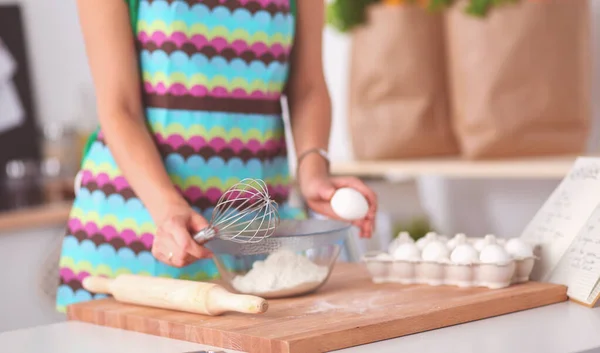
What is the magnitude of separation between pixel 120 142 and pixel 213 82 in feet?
0.51

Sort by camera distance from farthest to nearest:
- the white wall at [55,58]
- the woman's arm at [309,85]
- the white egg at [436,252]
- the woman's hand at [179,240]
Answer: the white wall at [55,58]
the woman's arm at [309,85]
the white egg at [436,252]
the woman's hand at [179,240]

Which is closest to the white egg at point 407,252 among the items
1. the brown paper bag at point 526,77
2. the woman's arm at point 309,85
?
the woman's arm at point 309,85

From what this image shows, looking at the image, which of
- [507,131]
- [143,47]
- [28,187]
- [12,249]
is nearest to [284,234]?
[143,47]

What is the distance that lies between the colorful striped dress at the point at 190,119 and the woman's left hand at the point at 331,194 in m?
0.10

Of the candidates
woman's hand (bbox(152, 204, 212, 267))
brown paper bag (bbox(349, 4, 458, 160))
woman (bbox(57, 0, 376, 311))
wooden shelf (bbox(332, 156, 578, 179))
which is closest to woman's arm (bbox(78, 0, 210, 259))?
woman (bbox(57, 0, 376, 311))

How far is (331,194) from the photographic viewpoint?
3.95 feet

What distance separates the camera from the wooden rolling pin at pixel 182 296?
3.10 feet

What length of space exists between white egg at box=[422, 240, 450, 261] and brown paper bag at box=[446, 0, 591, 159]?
0.83 metres

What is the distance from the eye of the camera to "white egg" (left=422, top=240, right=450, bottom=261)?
44.0 inches

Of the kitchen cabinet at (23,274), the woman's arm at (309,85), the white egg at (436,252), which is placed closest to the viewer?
the white egg at (436,252)

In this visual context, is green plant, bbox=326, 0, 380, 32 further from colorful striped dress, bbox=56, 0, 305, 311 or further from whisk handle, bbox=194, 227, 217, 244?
whisk handle, bbox=194, 227, 217, 244

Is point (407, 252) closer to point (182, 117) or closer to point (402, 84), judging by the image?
point (182, 117)

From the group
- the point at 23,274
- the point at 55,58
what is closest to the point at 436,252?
the point at 23,274

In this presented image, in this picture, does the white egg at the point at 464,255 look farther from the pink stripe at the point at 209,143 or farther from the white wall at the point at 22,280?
the white wall at the point at 22,280
